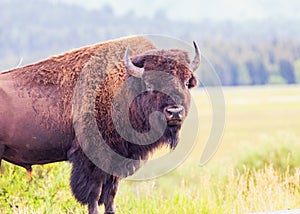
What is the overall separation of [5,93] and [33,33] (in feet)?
406

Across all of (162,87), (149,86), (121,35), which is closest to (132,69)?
(149,86)

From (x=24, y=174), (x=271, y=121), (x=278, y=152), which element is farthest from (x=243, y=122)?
(x=24, y=174)

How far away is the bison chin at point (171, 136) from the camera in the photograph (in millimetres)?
6691

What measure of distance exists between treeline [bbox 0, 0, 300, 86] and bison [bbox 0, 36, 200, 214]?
0.92 meters

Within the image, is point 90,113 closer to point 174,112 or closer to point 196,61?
point 174,112

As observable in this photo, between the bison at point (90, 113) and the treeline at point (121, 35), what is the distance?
0.92m

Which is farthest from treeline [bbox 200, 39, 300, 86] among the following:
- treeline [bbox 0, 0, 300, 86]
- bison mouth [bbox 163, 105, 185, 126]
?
bison mouth [bbox 163, 105, 185, 126]

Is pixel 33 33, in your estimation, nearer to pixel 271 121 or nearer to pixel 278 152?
pixel 271 121

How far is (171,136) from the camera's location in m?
6.80

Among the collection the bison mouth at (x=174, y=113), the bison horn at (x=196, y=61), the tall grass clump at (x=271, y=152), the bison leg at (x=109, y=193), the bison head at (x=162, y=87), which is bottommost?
the bison leg at (x=109, y=193)

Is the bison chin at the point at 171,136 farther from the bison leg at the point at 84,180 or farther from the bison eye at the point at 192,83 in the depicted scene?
the bison leg at the point at 84,180

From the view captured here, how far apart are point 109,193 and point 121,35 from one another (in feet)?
24.2

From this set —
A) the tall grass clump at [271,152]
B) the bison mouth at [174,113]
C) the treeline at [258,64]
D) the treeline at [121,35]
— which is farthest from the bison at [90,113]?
the treeline at [258,64]

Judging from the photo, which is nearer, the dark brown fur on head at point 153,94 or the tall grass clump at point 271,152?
the dark brown fur on head at point 153,94
